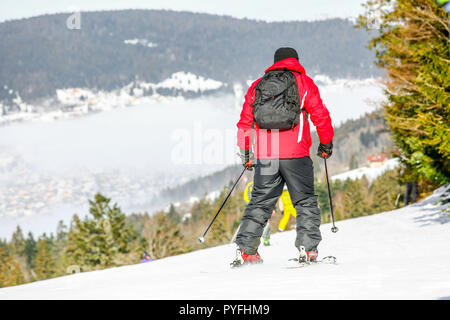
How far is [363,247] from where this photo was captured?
7230 millimetres

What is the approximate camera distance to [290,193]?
193 inches

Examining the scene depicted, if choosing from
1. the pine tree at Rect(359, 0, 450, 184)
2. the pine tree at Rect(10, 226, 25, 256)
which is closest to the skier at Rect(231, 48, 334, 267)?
the pine tree at Rect(359, 0, 450, 184)

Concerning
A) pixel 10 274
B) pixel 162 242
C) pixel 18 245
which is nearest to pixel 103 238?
pixel 162 242

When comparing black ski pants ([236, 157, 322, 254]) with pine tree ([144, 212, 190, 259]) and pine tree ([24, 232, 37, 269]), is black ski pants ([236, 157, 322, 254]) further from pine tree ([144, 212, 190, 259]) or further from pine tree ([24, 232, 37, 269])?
pine tree ([24, 232, 37, 269])

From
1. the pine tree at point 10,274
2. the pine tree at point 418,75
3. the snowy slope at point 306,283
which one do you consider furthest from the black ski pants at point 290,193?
the pine tree at point 10,274

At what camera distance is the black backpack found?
4.63 metres

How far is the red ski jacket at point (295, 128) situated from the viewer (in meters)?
4.67

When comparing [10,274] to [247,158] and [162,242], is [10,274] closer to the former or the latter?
[162,242]

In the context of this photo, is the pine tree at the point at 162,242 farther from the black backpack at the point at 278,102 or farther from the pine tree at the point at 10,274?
the black backpack at the point at 278,102

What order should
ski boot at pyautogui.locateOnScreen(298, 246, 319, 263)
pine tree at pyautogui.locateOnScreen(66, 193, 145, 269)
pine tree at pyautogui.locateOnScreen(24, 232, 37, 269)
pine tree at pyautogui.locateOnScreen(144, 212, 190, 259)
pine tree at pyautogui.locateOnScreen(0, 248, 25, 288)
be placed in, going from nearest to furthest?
Answer: ski boot at pyautogui.locateOnScreen(298, 246, 319, 263) < pine tree at pyautogui.locateOnScreen(66, 193, 145, 269) < pine tree at pyautogui.locateOnScreen(144, 212, 190, 259) < pine tree at pyautogui.locateOnScreen(0, 248, 25, 288) < pine tree at pyautogui.locateOnScreen(24, 232, 37, 269)

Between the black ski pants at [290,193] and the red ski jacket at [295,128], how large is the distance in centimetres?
10
